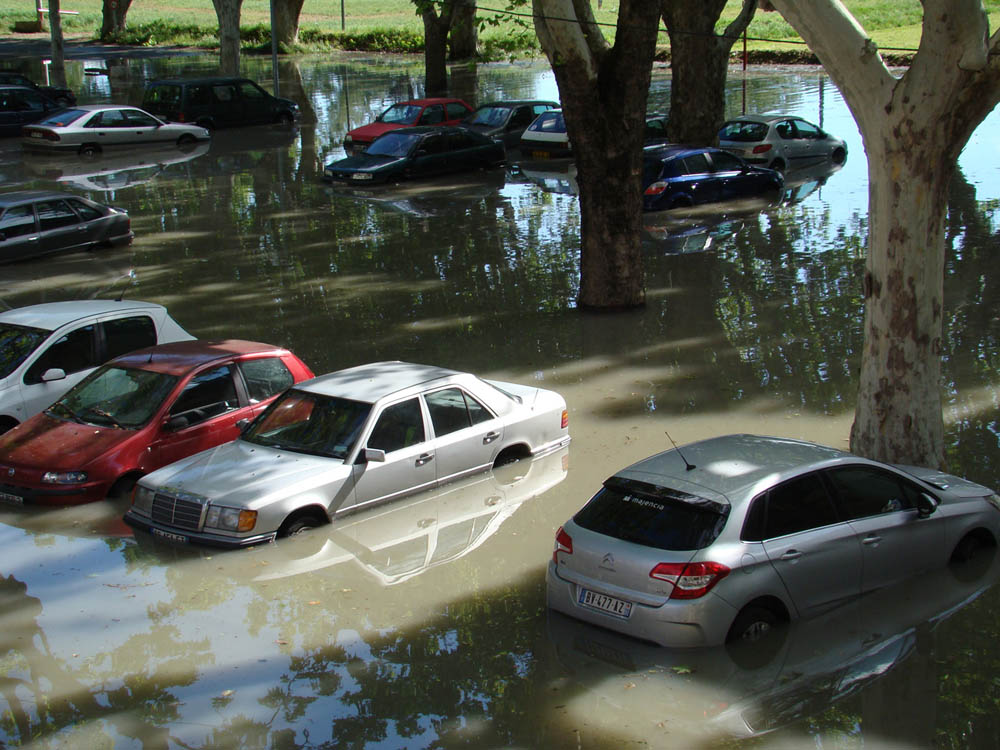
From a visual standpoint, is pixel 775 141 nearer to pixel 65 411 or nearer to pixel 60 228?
pixel 60 228

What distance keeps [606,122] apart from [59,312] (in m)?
7.73

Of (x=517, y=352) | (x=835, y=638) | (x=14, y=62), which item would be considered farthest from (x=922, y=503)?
(x=14, y=62)

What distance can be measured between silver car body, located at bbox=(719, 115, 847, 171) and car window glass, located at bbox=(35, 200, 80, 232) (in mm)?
15523

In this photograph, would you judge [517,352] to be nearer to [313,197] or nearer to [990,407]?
[990,407]

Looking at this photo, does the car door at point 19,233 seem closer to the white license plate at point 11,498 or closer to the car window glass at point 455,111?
the white license plate at point 11,498

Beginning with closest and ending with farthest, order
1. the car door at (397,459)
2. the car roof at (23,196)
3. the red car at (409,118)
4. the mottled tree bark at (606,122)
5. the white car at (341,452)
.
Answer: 1. the white car at (341,452)
2. the car door at (397,459)
3. the mottled tree bark at (606,122)
4. the car roof at (23,196)
5. the red car at (409,118)

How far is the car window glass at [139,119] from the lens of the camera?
31.5 metres

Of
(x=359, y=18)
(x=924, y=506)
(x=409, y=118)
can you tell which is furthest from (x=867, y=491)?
(x=359, y=18)

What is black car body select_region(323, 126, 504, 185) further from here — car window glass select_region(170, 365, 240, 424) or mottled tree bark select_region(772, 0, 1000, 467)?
mottled tree bark select_region(772, 0, 1000, 467)

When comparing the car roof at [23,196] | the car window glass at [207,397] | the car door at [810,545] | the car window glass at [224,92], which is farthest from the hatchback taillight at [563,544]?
the car window glass at [224,92]

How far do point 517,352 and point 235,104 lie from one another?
23.7 m

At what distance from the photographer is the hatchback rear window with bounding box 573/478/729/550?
25.5 ft

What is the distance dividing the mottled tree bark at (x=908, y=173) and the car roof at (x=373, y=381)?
410 cm

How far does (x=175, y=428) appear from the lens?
11.1 meters
